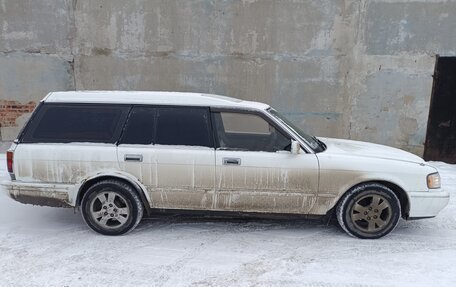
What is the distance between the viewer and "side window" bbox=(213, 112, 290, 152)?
4090 millimetres

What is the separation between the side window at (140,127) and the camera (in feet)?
13.3

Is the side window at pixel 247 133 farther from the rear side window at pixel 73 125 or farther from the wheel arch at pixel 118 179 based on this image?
the rear side window at pixel 73 125

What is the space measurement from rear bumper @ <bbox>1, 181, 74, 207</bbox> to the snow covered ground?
0.40m

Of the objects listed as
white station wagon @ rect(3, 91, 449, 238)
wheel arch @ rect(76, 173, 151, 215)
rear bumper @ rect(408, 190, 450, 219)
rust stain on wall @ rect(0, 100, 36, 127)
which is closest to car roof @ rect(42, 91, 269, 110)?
white station wagon @ rect(3, 91, 449, 238)

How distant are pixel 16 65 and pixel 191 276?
268 inches

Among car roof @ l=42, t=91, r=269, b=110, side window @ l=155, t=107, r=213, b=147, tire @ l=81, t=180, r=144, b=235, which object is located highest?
car roof @ l=42, t=91, r=269, b=110

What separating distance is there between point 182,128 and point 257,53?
4.21m

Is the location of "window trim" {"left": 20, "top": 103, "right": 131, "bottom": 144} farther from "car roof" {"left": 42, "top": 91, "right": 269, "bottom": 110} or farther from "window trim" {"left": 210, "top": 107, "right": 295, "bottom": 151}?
"window trim" {"left": 210, "top": 107, "right": 295, "bottom": 151}

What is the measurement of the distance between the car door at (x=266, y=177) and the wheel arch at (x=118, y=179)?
78 centimetres

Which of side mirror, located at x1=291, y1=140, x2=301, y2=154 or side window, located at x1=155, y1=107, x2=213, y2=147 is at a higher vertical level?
side window, located at x1=155, y1=107, x2=213, y2=147

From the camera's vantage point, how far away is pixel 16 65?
787 cm

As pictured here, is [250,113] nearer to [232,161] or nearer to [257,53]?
[232,161]

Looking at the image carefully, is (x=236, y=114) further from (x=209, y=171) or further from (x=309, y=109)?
(x=309, y=109)

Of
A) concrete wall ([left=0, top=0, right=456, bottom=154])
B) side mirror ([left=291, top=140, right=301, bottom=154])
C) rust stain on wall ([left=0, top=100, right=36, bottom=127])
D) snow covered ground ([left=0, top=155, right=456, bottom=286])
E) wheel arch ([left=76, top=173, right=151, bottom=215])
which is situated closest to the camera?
snow covered ground ([left=0, top=155, right=456, bottom=286])
